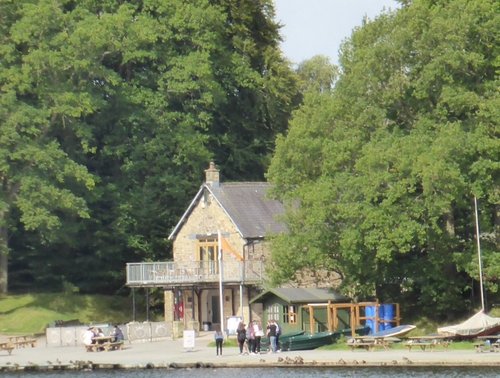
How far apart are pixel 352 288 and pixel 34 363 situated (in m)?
15.9

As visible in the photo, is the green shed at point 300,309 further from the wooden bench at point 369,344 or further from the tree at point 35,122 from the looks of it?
the tree at point 35,122

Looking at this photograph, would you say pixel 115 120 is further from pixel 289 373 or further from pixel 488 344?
pixel 289 373

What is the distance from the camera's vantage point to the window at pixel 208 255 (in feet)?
263

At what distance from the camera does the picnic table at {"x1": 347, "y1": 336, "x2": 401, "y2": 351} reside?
61.5m

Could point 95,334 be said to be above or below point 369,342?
above

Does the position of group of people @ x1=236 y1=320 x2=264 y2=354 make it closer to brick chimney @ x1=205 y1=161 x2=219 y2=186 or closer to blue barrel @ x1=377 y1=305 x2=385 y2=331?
blue barrel @ x1=377 y1=305 x2=385 y2=331

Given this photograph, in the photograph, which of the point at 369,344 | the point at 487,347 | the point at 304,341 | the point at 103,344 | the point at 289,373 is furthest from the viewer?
the point at 103,344

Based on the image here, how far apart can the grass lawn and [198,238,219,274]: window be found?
7270mm

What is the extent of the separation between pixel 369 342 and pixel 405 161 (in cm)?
841

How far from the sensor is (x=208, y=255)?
81625mm

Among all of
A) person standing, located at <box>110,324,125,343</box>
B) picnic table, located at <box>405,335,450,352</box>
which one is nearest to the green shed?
person standing, located at <box>110,324,125,343</box>

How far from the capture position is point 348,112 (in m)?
69.1

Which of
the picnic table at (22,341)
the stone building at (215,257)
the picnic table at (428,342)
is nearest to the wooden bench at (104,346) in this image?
the picnic table at (22,341)

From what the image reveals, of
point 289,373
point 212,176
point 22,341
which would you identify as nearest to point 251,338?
point 289,373
